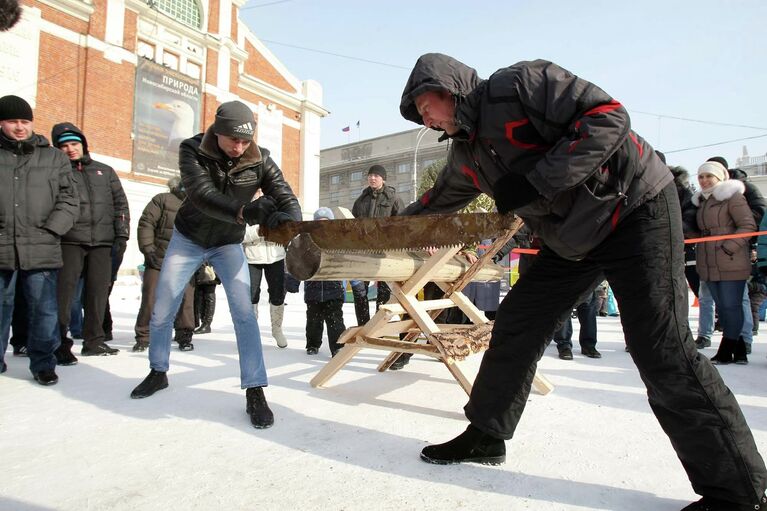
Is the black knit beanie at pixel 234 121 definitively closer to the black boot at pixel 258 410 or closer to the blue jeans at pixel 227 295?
the blue jeans at pixel 227 295

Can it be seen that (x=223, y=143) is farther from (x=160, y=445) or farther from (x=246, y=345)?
(x=160, y=445)

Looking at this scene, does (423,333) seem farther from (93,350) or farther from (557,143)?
(93,350)

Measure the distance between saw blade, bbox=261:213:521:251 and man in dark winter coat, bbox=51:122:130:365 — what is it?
9.29 feet

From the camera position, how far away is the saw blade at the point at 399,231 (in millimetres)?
2154

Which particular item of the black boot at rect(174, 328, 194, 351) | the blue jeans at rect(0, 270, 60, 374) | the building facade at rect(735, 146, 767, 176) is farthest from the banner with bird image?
the building facade at rect(735, 146, 767, 176)

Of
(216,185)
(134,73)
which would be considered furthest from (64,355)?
(134,73)

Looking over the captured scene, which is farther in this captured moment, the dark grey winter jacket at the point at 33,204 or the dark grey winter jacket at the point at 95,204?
the dark grey winter jacket at the point at 95,204

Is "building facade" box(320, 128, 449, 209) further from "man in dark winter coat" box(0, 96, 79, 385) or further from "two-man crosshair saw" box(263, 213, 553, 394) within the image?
"man in dark winter coat" box(0, 96, 79, 385)

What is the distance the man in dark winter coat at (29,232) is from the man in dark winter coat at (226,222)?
95cm

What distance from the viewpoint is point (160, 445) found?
2.24 m

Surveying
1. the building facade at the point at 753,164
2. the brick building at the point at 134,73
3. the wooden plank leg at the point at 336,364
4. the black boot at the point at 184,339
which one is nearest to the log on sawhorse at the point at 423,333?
the wooden plank leg at the point at 336,364

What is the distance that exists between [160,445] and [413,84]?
6.49 feet

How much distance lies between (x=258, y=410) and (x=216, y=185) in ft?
4.33

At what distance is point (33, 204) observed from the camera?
3416 mm
